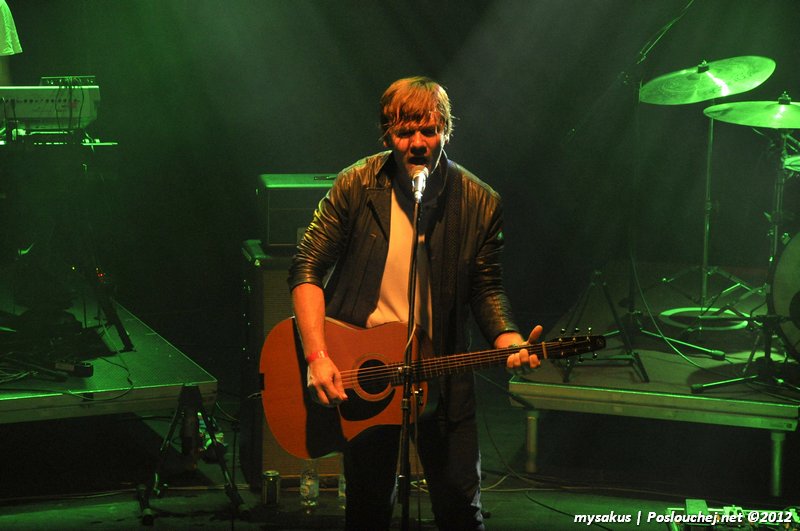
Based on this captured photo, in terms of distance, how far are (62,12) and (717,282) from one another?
5243 mm

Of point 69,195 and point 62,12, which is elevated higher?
point 62,12

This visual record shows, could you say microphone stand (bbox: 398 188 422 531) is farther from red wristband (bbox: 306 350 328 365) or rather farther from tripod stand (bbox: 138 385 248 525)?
tripod stand (bbox: 138 385 248 525)

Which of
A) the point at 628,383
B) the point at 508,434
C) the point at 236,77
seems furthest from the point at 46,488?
the point at 236,77

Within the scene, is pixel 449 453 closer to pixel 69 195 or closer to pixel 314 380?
pixel 314 380

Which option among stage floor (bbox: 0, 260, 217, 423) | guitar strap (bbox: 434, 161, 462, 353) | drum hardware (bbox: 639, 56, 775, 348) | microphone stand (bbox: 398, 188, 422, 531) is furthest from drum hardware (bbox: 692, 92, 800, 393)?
microphone stand (bbox: 398, 188, 422, 531)

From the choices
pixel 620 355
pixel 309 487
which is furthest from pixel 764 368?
pixel 309 487

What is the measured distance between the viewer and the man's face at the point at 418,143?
313 cm

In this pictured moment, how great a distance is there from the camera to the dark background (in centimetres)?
788

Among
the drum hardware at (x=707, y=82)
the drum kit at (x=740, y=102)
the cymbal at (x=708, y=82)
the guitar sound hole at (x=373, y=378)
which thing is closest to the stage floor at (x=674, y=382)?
the drum hardware at (x=707, y=82)

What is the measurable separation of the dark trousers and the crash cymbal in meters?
3.67

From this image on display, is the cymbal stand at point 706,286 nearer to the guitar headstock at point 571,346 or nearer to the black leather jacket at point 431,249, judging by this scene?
the black leather jacket at point 431,249

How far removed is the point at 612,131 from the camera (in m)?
6.66

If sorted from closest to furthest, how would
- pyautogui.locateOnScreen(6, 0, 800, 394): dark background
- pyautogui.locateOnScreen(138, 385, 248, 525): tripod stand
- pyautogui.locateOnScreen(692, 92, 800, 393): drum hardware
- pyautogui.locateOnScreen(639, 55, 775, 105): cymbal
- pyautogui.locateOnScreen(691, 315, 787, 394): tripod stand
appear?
1. pyautogui.locateOnScreen(138, 385, 248, 525): tripod stand
2. pyautogui.locateOnScreen(691, 315, 787, 394): tripod stand
3. pyautogui.locateOnScreen(692, 92, 800, 393): drum hardware
4. pyautogui.locateOnScreen(639, 55, 775, 105): cymbal
5. pyautogui.locateOnScreen(6, 0, 800, 394): dark background

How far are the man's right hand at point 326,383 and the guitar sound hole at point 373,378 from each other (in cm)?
19
